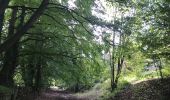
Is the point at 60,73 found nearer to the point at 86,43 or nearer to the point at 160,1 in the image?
the point at 86,43

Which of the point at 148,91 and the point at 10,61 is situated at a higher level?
the point at 10,61

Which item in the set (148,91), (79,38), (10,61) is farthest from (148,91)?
(10,61)

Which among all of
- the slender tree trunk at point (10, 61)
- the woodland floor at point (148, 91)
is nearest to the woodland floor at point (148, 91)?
the woodland floor at point (148, 91)

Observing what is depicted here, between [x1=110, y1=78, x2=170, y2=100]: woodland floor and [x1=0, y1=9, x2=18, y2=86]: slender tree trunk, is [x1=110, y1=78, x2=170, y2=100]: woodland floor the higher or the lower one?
the lower one

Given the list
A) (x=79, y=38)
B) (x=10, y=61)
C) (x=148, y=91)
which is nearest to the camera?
(x=10, y=61)

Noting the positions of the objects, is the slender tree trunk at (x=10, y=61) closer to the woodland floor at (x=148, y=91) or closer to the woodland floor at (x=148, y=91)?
the woodland floor at (x=148, y=91)

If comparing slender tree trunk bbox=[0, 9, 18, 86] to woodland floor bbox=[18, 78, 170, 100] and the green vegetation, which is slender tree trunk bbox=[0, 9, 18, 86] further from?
woodland floor bbox=[18, 78, 170, 100]

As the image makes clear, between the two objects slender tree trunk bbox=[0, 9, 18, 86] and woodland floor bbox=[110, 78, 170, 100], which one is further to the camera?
woodland floor bbox=[110, 78, 170, 100]

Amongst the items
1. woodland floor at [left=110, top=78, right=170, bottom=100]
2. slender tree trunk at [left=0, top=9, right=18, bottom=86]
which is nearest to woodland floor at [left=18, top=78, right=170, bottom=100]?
woodland floor at [left=110, top=78, right=170, bottom=100]

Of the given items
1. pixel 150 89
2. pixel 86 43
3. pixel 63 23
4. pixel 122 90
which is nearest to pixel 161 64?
pixel 150 89

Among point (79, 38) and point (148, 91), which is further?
point (148, 91)

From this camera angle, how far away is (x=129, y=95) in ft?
67.2

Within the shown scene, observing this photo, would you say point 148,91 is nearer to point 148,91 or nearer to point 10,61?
point 148,91

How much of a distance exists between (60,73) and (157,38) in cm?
674
